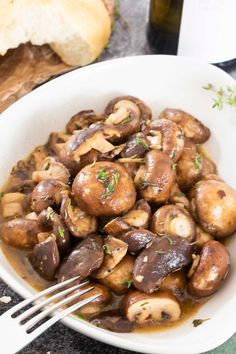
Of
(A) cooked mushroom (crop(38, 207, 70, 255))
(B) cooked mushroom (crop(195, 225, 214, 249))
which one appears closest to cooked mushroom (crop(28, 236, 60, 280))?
(A) cooked mushroom (crop(38, 207, 70, 255))

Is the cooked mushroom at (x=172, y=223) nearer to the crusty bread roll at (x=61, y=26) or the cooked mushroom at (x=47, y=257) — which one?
the cooked mushroom at (x=47, y=257)

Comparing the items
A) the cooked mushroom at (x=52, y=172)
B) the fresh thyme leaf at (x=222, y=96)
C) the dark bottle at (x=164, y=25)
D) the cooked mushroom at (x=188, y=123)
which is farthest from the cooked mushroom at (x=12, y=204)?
the dark bottle at (x=164, y=25)

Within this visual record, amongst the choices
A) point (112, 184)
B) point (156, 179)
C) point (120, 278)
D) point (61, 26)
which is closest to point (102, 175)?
point (112, 184)

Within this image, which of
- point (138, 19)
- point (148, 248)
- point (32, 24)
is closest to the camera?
point (148, 248)

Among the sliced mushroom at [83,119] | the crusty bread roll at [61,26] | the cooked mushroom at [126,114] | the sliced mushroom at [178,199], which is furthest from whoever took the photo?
the crusty bread roll at [61,26]

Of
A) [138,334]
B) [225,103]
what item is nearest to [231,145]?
[225,103]

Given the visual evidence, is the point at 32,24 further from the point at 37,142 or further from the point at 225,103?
the point at 225,103

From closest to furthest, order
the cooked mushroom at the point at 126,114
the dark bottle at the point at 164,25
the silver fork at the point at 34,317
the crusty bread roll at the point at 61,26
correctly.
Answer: the silver fork at the point at 34,317 < the cooked mushroom at the point at 126,114 < the crusty bread roll at the point at 61,26 < the dark bottle at the point at 164,25
